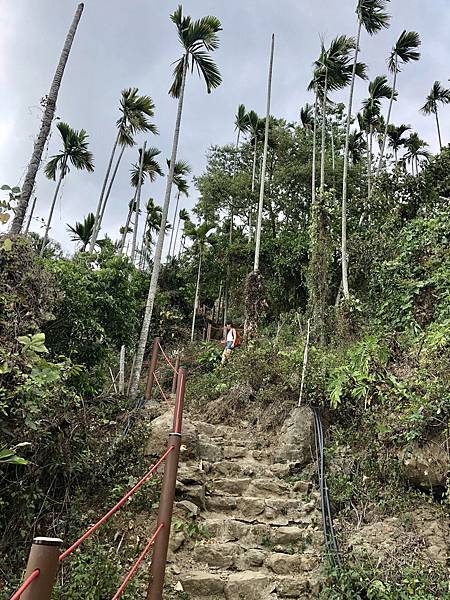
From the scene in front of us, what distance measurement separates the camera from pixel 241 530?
4141 millimetres

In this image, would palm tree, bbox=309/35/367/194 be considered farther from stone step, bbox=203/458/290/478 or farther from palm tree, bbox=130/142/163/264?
stone step, bbox=203/458/290/478

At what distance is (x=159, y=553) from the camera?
2.60 meters

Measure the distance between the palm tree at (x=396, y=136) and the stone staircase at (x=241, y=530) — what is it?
15.2 m

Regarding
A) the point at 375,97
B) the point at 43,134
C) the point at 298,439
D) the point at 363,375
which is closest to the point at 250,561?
the point at 298,439

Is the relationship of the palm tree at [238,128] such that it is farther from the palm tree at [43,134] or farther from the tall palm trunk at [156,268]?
the palm tree at [43,134]

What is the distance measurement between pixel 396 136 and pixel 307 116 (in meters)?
3.45

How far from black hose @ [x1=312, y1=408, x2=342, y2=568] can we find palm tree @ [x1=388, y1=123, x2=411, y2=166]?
48.1 feet

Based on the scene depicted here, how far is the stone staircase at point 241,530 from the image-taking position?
345 cm

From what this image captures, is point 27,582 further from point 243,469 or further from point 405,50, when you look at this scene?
point 405,50

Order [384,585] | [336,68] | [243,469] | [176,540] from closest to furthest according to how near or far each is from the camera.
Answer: [384,585] → [176,540] → [243,469] → [336,68]

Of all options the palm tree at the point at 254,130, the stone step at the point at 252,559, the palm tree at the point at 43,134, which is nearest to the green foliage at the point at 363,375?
the stone step at the point at 252,559

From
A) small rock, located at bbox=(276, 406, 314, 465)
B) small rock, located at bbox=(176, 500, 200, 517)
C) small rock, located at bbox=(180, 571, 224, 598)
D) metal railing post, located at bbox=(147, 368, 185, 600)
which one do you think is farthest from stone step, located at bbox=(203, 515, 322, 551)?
metal railing post, located at bbox=(147, 368, 185, 600)

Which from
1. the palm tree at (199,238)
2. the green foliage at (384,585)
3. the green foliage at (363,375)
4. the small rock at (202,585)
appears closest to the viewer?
the green foliage at (384,585)

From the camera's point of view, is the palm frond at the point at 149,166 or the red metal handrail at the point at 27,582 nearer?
the red metal handrail at the point at 27,582
